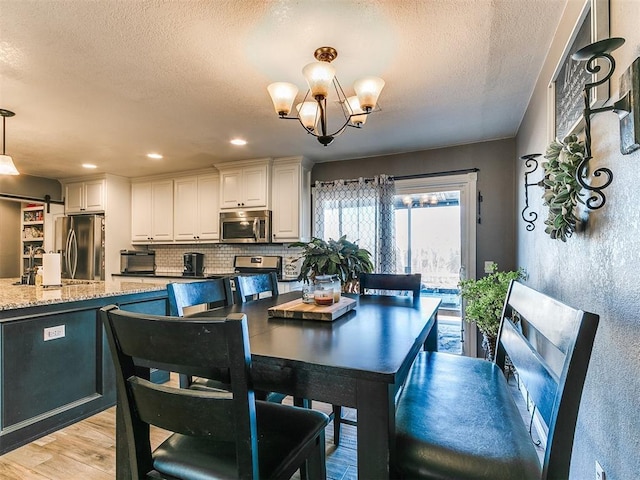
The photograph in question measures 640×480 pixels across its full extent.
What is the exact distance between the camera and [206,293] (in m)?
1.81

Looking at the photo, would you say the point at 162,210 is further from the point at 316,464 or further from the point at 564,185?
the point at 564,185

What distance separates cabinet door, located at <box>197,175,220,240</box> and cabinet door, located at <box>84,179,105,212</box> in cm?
156

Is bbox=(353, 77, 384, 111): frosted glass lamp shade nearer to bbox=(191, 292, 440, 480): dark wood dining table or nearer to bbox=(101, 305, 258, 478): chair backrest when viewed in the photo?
bbox=(191, 292, 440, 480): dark wood dining table

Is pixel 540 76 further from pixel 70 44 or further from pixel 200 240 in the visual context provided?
pixel 200 240

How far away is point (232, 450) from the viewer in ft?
3.27

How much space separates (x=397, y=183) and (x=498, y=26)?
7.64 feet

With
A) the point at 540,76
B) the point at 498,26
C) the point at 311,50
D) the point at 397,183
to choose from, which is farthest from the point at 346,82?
the point at 397,183

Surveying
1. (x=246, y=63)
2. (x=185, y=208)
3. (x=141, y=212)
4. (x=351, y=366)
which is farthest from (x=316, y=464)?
(x=141, y=212)

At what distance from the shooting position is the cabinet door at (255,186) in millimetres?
4320

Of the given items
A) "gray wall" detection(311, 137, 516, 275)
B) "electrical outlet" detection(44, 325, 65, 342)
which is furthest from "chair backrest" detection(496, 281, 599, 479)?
"electrical outlet" detection(44, 325, 65, 342)

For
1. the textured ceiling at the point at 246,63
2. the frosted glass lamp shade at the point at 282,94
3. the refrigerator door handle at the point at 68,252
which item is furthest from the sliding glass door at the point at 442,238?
the refrigerator door handle at the point at 68,252

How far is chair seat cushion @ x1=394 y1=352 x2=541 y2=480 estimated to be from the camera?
36.3 inches

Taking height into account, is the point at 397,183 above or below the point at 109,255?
above

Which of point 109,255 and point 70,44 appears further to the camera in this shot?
point 109,255
